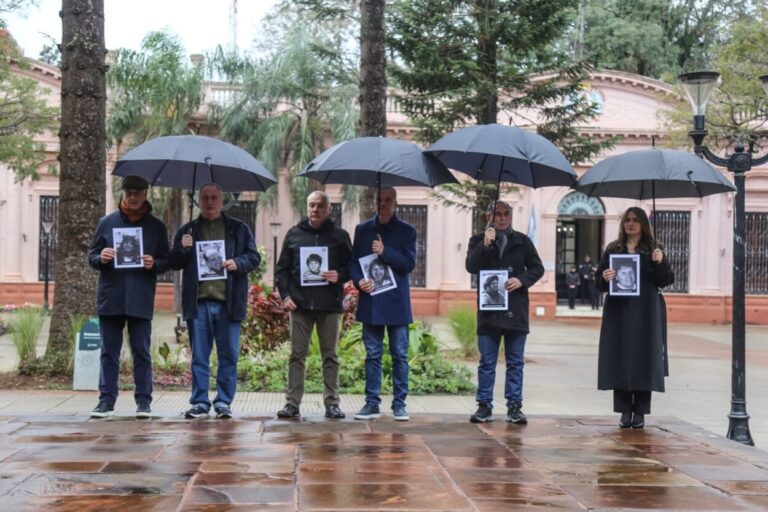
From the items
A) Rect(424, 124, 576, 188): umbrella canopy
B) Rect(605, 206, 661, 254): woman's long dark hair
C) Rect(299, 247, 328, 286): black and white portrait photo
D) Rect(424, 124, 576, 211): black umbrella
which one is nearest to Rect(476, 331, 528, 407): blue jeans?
Rect(605, 206, 661, 254): woman's long dark hair

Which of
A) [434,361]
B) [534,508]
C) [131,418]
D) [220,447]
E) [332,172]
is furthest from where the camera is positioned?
[434,361]

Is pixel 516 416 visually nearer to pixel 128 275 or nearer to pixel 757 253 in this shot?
pixel 128 275

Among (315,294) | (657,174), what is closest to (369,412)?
(315,294)

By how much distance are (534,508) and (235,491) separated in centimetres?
157

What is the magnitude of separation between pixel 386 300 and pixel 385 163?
110 centimetres

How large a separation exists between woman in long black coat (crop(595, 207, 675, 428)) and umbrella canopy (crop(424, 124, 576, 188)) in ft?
2.37

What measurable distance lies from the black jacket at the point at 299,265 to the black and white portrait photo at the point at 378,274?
19 cm

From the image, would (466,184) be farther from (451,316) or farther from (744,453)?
(744,453)

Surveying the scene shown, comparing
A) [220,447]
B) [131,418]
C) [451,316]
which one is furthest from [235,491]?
[451,316]

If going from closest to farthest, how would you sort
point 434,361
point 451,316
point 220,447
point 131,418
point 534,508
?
point 534,508, point 220,447, point 131,418, point 434,361, point 451,316

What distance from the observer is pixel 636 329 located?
311 inches

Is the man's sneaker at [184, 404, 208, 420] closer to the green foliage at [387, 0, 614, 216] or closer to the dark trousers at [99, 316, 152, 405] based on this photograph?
the dark trousers at [99, 316, 152, 405]

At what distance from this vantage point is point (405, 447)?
21.9 feet

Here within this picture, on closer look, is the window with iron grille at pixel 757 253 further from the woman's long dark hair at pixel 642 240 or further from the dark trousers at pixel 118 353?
the dark trousers at pixel 118 353
